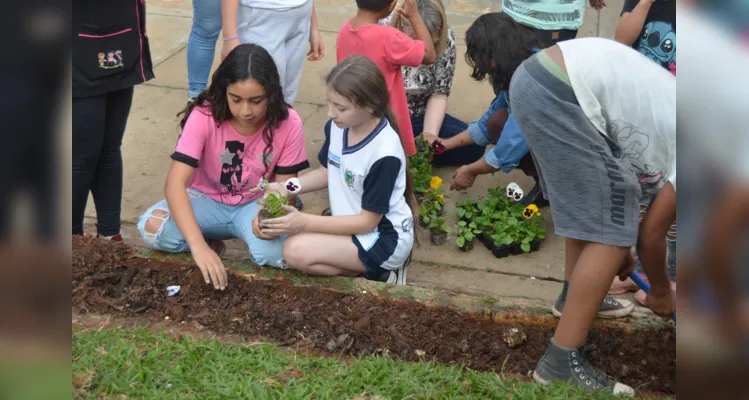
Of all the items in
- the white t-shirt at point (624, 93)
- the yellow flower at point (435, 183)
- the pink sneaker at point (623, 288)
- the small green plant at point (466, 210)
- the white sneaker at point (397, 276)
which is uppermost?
the white t-shirt at point (624, 93)

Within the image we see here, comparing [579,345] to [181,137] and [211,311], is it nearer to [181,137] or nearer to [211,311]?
[211,311]

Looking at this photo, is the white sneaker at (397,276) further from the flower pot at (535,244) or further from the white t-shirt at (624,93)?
the white t-shirt at (624,93)

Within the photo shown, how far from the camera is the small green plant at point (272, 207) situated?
3334 millimetres

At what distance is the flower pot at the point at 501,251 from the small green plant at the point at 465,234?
5.4 inches

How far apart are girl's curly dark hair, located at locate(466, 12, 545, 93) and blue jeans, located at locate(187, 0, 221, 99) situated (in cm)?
174

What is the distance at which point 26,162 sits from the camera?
1.14 metres

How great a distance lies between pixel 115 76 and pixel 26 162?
99.2 inches

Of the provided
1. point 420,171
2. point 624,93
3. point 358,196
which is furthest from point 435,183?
point 624,93

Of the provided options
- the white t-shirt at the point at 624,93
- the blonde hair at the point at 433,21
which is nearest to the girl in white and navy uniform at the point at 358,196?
the white t-shirt at the point at 624,93

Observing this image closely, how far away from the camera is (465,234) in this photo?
429 cm

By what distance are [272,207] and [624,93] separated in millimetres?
1533

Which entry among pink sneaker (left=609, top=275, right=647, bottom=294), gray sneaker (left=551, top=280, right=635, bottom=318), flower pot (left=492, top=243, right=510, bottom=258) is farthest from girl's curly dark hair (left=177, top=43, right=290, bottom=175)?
pink sneaker (left=609, top=275, right=647, bottom=294)

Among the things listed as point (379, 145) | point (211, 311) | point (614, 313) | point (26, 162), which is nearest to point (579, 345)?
point (614, 313)

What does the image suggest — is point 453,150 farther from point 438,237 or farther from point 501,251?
point 501,251
